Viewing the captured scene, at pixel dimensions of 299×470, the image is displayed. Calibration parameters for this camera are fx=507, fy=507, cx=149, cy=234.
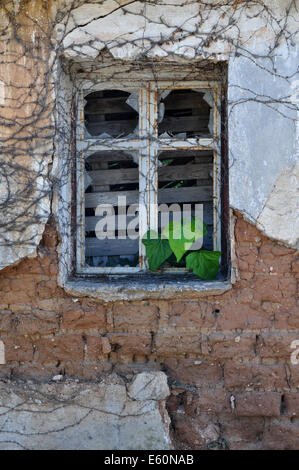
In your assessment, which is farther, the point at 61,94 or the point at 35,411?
the point at 61,94

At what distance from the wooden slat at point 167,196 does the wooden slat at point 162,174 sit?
0.11 metres

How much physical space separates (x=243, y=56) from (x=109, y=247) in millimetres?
1687

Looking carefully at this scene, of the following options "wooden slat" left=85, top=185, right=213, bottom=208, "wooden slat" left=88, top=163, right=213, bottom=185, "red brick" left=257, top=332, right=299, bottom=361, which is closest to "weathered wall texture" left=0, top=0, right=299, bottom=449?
"red brick" left=257, top=332, right=299, bottom=361

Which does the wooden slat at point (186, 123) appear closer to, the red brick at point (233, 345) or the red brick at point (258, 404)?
the red brick at point (233, 345)

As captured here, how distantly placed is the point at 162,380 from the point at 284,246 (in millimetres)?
1111

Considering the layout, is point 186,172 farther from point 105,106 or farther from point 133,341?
point 133,341

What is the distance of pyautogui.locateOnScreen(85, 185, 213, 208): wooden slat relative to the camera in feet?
12.6

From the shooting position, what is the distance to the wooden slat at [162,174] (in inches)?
155

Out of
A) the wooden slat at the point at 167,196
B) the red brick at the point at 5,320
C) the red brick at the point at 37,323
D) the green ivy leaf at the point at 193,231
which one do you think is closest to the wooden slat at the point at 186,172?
the wooden slat at the point at 167,196

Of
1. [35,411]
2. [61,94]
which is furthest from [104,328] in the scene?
[61,94]

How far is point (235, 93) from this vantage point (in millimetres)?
3096

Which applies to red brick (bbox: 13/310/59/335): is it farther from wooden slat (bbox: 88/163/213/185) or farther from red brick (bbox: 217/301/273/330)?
wooden slat (bbox: 88/163/213/185)

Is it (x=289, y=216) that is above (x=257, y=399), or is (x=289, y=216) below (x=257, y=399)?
above
